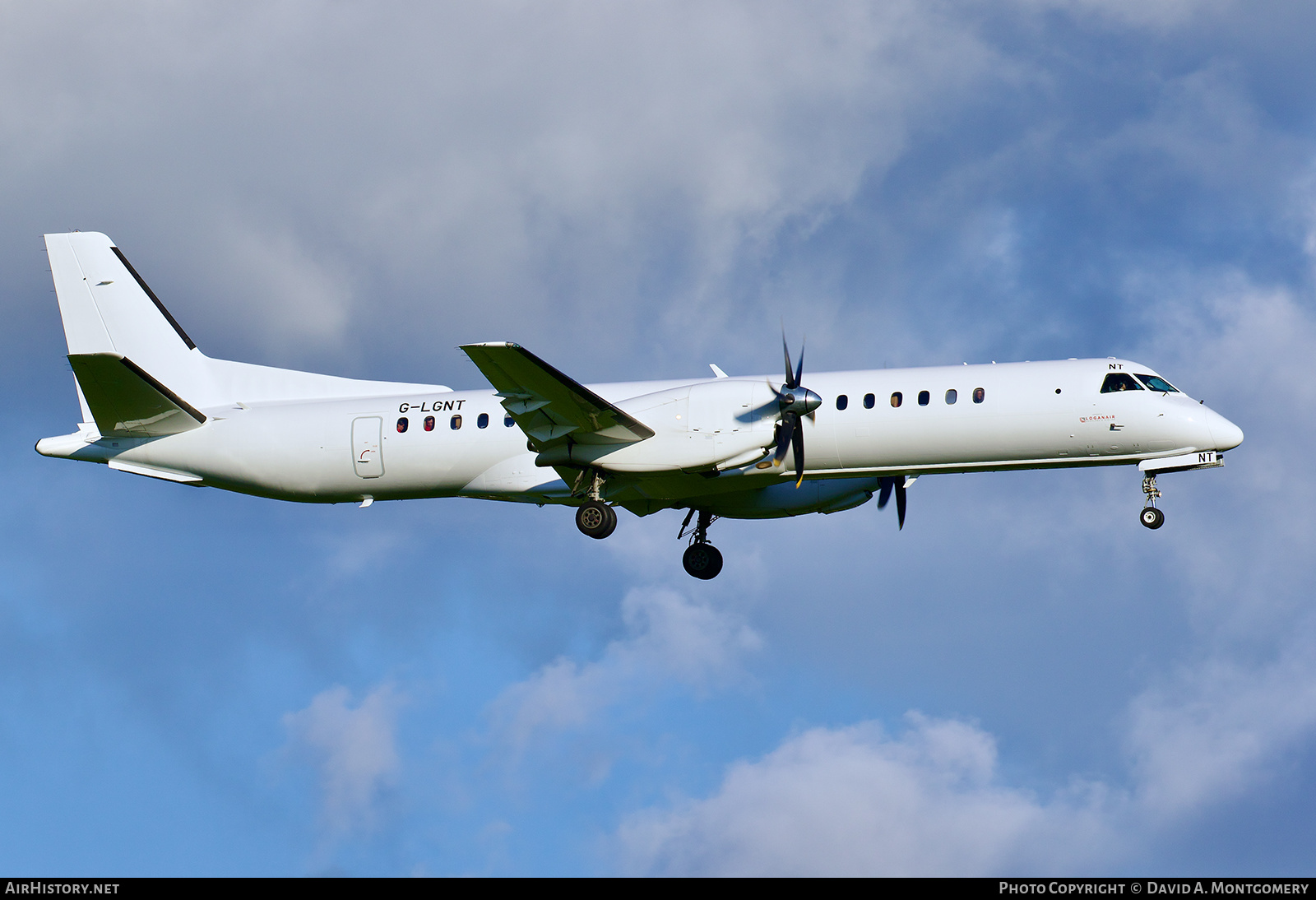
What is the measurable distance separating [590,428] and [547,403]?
3.42 ft

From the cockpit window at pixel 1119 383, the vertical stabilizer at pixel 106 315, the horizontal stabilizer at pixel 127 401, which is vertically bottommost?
the cockpit window at pixel 1119 383

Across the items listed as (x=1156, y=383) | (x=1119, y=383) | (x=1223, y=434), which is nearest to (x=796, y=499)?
(x=1119, y=383)

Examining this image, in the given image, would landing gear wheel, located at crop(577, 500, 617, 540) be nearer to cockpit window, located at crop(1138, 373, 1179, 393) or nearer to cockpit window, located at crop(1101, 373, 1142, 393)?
cockpit window, located at crop(1101, 373, 1142, 393)

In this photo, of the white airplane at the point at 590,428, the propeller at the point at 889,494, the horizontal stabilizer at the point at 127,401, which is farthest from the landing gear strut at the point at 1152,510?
the horizontal stabilizer at the point at 127,401

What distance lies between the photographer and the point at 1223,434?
22000mm

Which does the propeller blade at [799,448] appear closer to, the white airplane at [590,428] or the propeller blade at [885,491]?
the white airplane at [590,428]

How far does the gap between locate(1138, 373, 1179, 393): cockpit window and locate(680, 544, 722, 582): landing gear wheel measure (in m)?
9.31

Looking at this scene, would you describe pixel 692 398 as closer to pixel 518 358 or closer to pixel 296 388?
pixel 518 358

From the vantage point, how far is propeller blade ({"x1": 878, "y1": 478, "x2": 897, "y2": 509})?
2572cm

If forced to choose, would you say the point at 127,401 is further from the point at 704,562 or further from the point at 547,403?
the point at 704,562

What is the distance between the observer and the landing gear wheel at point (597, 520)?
77.4 feet

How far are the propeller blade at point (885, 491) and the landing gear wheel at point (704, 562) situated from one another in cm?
365
